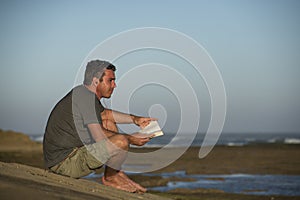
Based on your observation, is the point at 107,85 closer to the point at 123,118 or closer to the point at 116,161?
the point at 123,118

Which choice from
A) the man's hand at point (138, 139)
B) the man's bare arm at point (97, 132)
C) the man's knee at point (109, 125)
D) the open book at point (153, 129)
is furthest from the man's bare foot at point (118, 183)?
the man's bare arm at point (97, 132)

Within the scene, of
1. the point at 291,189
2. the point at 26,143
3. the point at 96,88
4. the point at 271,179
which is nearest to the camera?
the point at 96,88

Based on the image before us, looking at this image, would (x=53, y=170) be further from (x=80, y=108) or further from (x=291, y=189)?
(x=291, y=189)

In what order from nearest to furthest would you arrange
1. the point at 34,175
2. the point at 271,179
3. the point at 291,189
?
the point at 34,175 → the point at 291,189 → the point at 271,179

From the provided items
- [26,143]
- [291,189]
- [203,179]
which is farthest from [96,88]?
[26,143]

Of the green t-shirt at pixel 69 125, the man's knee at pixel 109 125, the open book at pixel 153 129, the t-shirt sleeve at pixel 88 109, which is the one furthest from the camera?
the man's knee at pixel 109 125

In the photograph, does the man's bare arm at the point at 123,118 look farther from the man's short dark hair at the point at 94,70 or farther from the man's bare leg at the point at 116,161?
the man's short dark hair at the point at 94,70

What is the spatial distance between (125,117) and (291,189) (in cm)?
1102

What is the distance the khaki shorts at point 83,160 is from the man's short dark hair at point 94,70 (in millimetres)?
911

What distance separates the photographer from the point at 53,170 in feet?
22.3

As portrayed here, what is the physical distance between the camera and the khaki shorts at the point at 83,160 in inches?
254

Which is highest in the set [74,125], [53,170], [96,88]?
[96,88]

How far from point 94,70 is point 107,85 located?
0.27 m

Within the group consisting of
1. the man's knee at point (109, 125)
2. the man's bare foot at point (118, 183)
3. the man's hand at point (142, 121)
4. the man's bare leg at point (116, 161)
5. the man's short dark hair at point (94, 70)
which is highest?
the man's short dark hair at point (94, 70)
